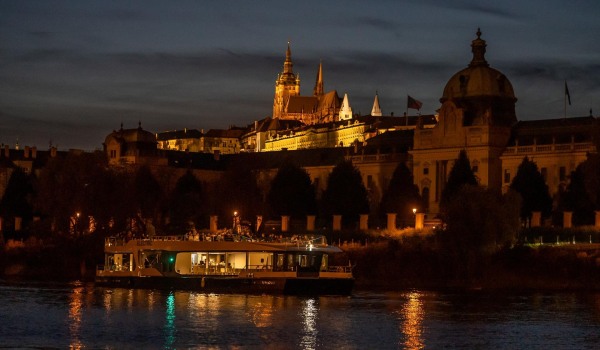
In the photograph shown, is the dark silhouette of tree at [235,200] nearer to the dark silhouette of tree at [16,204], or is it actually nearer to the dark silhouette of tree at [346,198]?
the dark silhouette of tree at [346,198]

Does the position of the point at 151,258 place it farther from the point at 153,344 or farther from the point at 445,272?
the point at 153,344

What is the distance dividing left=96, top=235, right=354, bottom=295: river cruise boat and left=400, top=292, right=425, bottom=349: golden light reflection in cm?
517

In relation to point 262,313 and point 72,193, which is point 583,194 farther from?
point 262,313

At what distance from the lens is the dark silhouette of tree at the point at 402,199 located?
427ft

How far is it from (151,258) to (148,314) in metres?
18.8

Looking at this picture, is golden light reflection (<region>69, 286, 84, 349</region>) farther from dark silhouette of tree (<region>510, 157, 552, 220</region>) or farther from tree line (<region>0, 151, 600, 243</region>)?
dark silhouette of tree (<region>510, 157, 552, 220</region>)

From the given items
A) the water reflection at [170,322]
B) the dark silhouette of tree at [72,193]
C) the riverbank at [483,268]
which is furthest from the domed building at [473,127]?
the water reflection at [170,322]

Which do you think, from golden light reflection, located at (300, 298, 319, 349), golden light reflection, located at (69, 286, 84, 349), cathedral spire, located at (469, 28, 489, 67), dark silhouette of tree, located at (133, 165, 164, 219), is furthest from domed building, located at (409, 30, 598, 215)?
golden light reflection, located at (300, 298, 319, 349)

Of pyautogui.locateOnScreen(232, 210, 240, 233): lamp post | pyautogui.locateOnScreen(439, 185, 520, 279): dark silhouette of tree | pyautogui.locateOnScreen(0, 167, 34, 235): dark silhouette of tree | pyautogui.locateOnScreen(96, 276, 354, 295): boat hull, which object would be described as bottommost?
pyautogui.locateOnScreen(96, 276, 354, 295): boat hull

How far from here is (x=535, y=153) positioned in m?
143

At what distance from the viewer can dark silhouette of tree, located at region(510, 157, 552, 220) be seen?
122m

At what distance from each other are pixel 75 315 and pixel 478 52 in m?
82.2

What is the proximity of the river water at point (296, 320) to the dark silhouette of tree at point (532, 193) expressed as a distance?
29480 millimetres

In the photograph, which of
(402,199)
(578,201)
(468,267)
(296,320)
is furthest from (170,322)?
(402,199)
